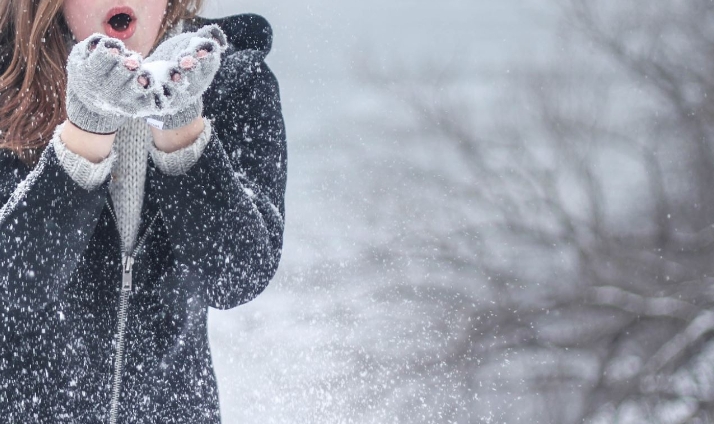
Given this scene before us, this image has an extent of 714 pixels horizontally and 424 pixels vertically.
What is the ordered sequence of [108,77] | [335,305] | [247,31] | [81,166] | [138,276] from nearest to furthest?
1. [108,77]
2. [81,166]
3. [138,276]
4. [247,31]
5. [335,305]

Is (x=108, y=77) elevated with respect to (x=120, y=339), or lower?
elevated

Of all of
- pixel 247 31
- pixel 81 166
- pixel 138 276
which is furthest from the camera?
pixel 247 31

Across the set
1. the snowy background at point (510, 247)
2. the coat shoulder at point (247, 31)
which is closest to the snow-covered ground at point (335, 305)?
the snowy background at point (510, 247)

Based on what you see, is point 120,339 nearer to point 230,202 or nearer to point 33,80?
point 230,202

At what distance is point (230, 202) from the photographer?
1.21 m

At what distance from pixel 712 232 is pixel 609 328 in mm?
2036

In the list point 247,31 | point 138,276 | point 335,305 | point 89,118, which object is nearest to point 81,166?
point 89,118

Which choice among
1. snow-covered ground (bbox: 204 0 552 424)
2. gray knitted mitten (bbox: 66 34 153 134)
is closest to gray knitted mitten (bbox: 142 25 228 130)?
gray knitted mitten (bbox: 66 34 153 134)

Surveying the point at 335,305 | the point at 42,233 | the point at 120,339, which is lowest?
the point at 335,305

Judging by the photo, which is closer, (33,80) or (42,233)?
(42,233)

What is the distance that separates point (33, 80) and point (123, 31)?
0.44ft

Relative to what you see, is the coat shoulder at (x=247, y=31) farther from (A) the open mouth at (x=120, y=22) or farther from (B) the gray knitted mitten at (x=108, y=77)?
(B) the gray knitted mitten at (x=108, y=77)

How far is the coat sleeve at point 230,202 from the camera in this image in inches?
47.2

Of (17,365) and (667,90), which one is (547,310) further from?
(17,365)
